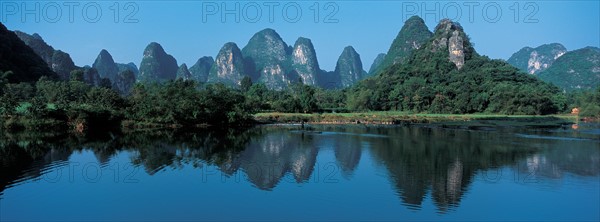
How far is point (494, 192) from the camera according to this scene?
1324cm

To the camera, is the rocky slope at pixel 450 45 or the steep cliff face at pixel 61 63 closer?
the rocky slope at pixel 450 45

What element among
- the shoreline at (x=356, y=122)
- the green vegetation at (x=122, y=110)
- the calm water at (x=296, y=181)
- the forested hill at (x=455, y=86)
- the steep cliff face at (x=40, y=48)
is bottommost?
the calm water at (x=296, y=181)

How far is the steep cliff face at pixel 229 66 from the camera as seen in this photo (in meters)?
145

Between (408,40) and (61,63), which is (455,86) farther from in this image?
(61,63)

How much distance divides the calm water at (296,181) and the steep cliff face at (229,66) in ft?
398

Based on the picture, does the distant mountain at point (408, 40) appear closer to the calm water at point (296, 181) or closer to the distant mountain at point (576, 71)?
the distant mountain at point (576, 71)

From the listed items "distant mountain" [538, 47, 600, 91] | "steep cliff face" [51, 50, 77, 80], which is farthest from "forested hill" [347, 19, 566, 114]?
"steep cliff face" [51, 50, 77, 80]

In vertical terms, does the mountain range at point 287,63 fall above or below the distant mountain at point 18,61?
above

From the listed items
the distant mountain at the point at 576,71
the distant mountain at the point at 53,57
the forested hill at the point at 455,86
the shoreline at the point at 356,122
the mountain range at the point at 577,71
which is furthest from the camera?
the distant mountain at the point at 576,71

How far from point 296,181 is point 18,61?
210 ft

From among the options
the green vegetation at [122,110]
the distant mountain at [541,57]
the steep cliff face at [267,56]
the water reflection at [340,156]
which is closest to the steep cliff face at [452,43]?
the green vegetation at [122,110]

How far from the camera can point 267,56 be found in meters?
165

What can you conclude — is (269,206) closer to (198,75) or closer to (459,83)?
(459,83)

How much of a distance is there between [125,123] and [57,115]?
5018 millimetres
